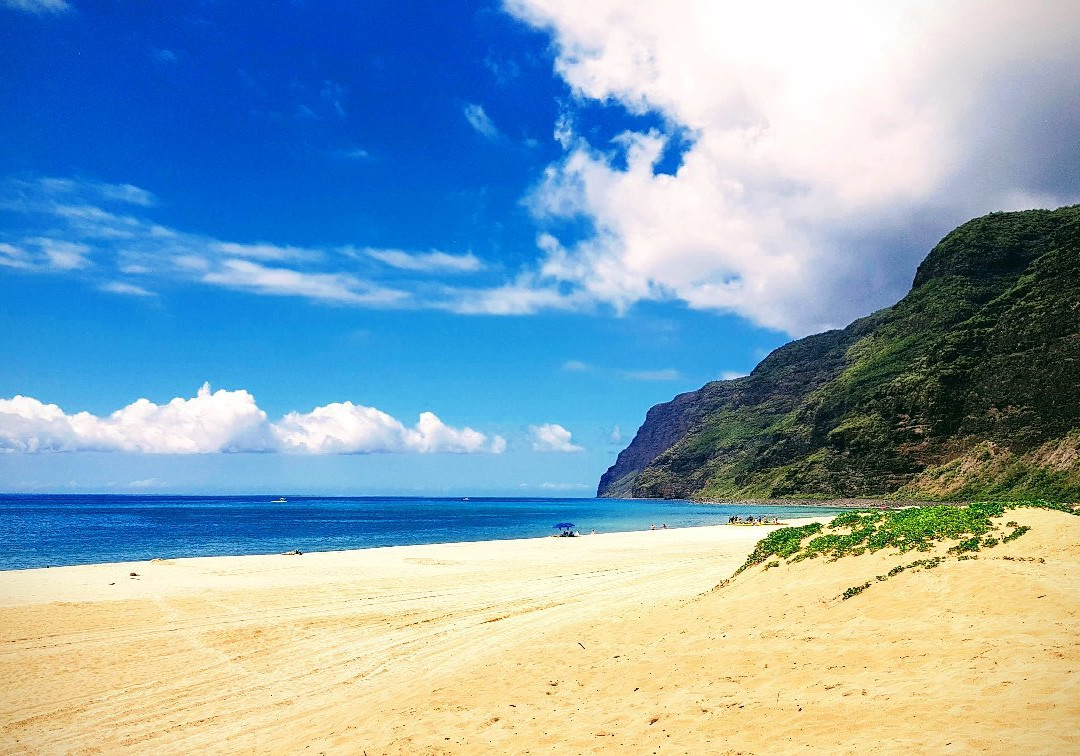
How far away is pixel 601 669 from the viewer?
43.4 ft

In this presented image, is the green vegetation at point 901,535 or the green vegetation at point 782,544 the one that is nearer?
the green vegetation at point 901,535

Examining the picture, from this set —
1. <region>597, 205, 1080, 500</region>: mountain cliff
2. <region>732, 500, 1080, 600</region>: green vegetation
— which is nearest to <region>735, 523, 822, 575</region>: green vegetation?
<region>732, 500, 1080, 600</region>: green vegetation

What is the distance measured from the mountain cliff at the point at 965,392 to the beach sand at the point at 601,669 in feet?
246

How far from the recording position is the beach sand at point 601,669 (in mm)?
8188

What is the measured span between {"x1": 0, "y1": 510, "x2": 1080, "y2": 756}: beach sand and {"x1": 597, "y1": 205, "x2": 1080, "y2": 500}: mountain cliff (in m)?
75.1

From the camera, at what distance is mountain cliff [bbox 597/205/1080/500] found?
87.7 meters

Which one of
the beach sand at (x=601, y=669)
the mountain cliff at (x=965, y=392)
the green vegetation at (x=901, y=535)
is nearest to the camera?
the beach sand at (x=601, y=669)

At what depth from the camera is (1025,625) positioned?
9.90 m

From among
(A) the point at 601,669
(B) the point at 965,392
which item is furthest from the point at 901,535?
(B) the point at 965,392

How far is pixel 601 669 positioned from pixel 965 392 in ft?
388

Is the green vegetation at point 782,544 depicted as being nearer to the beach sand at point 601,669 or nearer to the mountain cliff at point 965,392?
the beach sand at point 601,669

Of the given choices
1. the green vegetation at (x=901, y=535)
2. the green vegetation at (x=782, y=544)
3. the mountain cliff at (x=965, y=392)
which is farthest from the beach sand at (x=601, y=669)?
the mountain cliff at (x=965, y=392)

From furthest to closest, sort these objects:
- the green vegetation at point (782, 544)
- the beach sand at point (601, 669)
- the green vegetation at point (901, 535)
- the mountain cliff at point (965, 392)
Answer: the mountain cliff at point (965, 392)
the green vegetation at point (782, 544)
the green vegetation at point (901, 535)
the beach sand at point (601, 669)

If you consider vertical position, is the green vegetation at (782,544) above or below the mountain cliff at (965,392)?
below
